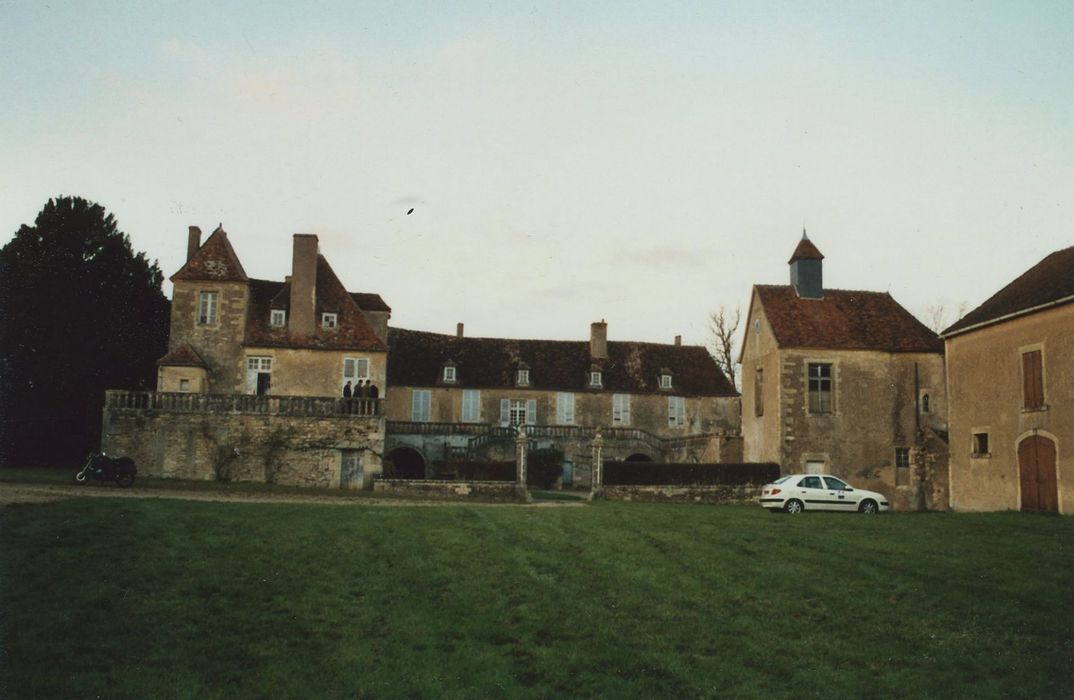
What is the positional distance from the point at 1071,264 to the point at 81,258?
122ft

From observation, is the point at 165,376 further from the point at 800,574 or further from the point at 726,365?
the point at 726,365

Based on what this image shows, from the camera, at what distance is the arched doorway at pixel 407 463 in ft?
136

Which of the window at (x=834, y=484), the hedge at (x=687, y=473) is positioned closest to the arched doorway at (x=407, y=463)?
the hedge at (x=687, y=473)

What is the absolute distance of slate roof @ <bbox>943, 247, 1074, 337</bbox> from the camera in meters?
22.1

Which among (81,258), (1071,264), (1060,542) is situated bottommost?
(1060,542)

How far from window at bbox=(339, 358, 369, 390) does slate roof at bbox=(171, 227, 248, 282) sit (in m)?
5.28

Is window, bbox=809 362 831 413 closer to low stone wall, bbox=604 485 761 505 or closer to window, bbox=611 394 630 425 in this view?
low stone wall, bbox=604 485 761 505

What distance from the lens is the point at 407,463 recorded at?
42.7m

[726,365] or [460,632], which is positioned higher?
[726,365]

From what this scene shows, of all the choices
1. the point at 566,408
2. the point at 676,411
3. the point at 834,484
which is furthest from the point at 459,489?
the point at 676,411

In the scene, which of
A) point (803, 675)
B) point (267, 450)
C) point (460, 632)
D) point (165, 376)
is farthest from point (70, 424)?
point (803, 675)

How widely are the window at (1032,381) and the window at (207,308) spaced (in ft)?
92.5

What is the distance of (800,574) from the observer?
12.6m

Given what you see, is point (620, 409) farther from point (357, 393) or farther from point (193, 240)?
point (193, 240)
